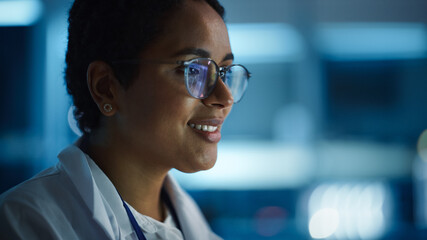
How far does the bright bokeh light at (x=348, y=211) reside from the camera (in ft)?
13.5

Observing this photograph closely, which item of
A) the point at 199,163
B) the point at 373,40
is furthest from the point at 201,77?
the point at 373,40

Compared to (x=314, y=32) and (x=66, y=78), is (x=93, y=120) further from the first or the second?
(x=314, y=32)

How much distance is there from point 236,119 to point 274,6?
4.93 feet

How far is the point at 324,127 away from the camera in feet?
14.8

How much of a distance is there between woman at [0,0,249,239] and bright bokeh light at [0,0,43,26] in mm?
2918

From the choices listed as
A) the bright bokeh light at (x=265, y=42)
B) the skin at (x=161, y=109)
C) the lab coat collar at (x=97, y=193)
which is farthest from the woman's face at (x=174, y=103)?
the bright bokeh light at (x=265, y=42)

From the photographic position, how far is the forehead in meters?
1.09

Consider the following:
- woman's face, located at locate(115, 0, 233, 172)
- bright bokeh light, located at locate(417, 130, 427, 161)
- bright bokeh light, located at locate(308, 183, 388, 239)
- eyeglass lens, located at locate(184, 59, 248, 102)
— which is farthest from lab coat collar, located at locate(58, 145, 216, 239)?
bright bokeh light, located at locate(417, 130, 427, 161)

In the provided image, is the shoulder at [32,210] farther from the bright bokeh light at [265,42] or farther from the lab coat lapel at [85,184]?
the bright bokeh light at [265,42]

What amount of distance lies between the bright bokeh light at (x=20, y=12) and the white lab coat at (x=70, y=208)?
3.14 meters

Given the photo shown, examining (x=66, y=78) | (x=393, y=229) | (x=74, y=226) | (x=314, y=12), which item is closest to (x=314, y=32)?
(x=314, y=12)

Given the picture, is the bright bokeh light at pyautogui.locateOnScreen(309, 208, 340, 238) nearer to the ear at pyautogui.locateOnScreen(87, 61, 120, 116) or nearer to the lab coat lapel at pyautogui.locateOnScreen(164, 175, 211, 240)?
the lab coat lapel at pyautogui.locateOnScreen(164, 175, 211, 240)

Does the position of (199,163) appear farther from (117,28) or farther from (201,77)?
(117,28)

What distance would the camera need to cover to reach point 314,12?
4.45 metres
